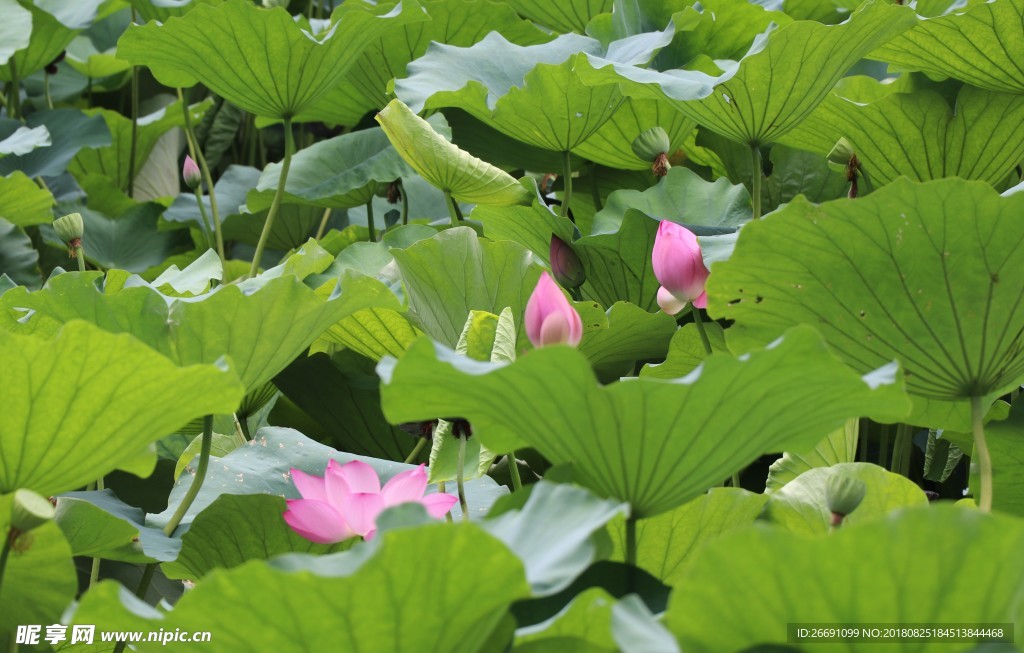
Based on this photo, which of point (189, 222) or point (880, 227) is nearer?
point (880, 227)

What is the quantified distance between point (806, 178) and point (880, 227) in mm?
541

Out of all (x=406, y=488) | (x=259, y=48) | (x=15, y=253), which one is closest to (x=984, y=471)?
(x=406, y=488)

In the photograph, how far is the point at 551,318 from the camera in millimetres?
651

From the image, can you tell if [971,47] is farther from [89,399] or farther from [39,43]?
[39,43]

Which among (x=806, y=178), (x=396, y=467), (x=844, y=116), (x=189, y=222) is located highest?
(x=844, y=116)

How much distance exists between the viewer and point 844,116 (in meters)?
1.04

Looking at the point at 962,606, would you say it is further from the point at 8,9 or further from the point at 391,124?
the point at 8,9

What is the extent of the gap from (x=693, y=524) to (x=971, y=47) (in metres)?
0.56

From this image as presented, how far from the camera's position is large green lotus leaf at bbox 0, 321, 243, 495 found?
60 centimetres

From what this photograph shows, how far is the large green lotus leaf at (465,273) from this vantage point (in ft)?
2.99

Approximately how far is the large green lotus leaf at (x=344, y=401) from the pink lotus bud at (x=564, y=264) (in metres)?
0.22

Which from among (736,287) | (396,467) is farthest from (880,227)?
(396,467)

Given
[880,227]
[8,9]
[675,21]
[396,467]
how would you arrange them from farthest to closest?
[8,9] < [675,21] < [396,467] < [880,227]

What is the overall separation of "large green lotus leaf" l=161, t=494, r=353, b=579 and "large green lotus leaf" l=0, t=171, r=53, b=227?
80 centimetres
